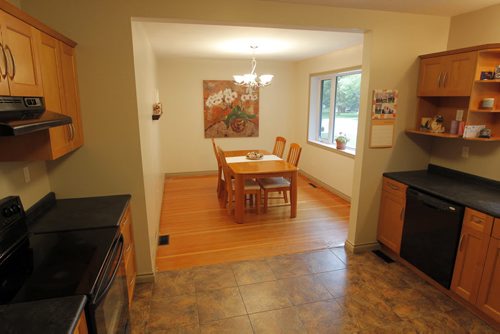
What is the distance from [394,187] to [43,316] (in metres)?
2.91

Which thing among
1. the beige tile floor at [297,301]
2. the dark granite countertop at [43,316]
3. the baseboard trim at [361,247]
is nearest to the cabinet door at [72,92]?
the dark granite countertop at [43,316]

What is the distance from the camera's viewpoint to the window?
4805 millimetres

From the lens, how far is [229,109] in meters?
6.12

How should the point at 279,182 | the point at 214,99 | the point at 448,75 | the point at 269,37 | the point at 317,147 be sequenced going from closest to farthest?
the point at 448,75 → the point at 269,37 → the point at 279,182 → the point at 317,147 → the point at 214,99

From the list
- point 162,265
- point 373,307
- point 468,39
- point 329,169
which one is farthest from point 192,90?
point 373,307

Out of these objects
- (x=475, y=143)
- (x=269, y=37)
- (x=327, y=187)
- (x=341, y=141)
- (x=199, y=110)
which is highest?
(x=269, y=37)

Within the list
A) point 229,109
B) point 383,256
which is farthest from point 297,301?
point 229,109

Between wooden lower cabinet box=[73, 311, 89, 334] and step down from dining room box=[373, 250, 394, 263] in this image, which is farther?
step down from dining room box=[373, 250, 394, 263]

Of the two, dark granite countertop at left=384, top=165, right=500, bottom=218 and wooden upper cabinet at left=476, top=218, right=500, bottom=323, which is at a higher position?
dark granite countertop at left=384, top=165, right=500, bottom=218

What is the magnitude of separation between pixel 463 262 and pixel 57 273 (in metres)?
2.74

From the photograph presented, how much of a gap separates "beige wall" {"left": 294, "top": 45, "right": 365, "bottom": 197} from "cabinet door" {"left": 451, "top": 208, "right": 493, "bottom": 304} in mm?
2369

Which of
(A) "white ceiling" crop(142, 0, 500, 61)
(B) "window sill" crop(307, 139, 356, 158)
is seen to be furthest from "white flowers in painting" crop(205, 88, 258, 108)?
(B) "window sill" crop(307, 139, 356, 158)

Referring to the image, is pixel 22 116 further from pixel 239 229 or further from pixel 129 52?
pixel 239 229

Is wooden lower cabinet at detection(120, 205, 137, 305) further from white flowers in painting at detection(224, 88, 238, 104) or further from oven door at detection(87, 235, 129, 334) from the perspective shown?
white flowers in painting at detection(224, 88, 238, 104)
